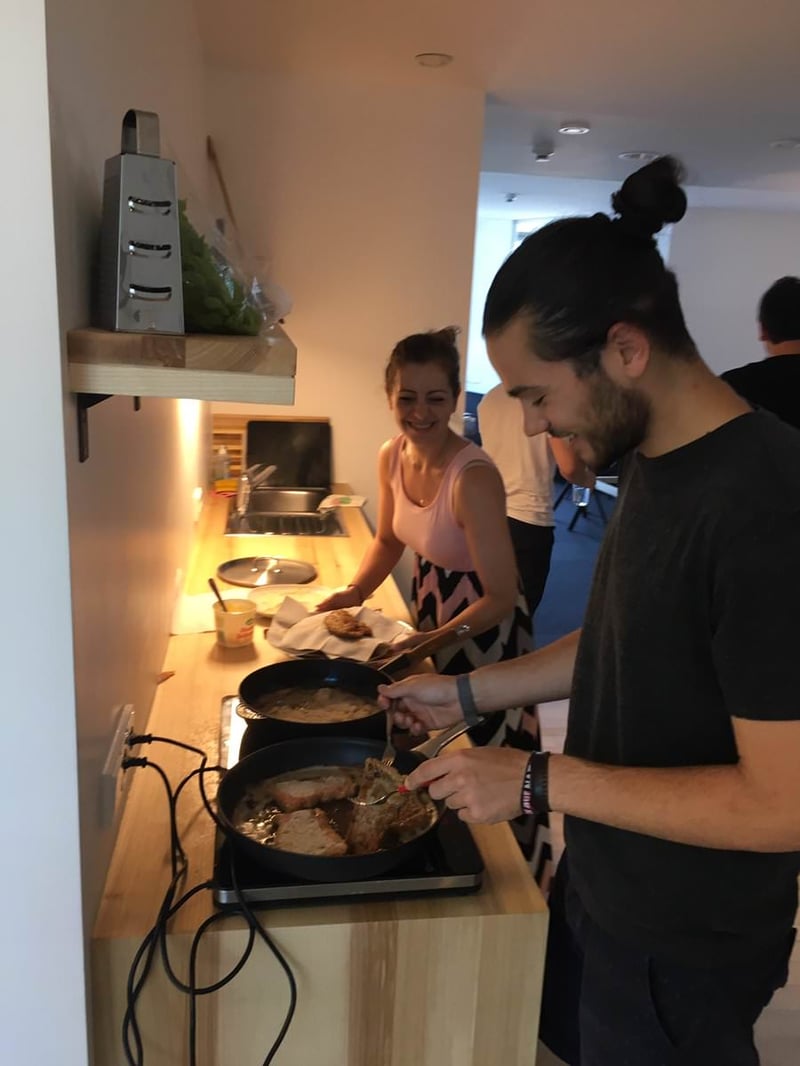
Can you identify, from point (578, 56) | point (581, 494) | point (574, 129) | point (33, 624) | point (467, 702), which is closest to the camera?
point (33, 624)

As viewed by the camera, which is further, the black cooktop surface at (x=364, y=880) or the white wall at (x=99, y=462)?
the black cooktop surface at (x=364, y=880)

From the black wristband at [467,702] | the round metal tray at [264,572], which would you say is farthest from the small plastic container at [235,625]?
the black wristband at [467,702]

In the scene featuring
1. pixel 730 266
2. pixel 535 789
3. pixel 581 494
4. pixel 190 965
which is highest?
pixel 730 266

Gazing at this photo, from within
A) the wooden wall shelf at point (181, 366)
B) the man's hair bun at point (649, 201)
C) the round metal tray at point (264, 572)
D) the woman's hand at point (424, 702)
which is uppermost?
the man's hair bun at point (649, 201)

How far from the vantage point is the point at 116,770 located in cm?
112

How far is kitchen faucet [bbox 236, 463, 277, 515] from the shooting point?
3148 mm

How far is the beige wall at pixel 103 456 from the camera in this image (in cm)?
87

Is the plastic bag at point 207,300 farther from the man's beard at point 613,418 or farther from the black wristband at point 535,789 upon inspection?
the black wristband at point 535,789

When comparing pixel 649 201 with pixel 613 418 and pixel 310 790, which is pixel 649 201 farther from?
pixel 310 790

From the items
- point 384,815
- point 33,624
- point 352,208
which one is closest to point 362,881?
point 384,815

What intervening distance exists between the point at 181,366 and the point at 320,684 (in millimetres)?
815

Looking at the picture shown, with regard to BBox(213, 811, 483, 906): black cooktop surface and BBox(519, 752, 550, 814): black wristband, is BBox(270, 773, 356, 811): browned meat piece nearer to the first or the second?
BBox(213, 811, 483, 906): black cooktop surface

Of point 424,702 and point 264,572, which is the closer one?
point 424,702

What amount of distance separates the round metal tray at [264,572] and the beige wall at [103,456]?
0.56 meters
